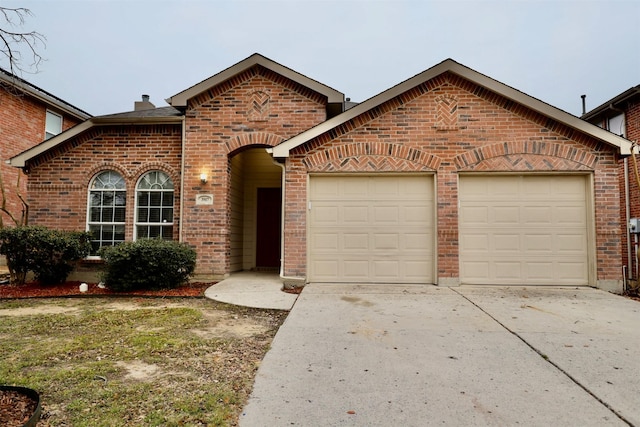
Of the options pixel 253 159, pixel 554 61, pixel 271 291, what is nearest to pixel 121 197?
pixel 253 159

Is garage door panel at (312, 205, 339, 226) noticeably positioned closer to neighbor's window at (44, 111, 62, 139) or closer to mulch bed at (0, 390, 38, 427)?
mulch bed at (0, 390, 38, 427)

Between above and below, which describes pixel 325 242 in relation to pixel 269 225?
below

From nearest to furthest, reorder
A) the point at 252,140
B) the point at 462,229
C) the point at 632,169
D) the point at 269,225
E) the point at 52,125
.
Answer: the point at 462,229, the point at 252,140, the point at 632,169, the point at 269,225, the point at 52,125

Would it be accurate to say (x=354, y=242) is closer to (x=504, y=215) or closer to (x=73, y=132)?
(x=504, y=215)

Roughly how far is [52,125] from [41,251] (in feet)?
29.4

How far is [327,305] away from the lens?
5930mm

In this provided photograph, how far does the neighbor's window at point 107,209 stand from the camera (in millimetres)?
9305

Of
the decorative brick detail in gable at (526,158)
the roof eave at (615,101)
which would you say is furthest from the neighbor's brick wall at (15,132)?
the roof eave at (615,101)

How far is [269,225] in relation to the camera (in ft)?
36.4

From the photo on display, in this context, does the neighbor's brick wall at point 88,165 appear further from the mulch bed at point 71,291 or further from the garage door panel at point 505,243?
the garage door panel at point 505,243

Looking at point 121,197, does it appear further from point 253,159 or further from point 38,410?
point 38,410

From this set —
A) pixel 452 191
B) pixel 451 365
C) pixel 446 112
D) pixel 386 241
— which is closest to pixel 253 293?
pixel 386 241

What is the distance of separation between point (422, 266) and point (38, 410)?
21.8 feet

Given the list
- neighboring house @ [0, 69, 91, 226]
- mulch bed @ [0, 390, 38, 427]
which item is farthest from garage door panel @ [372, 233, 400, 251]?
neighboring house @ [0, 69, 91, 226]
